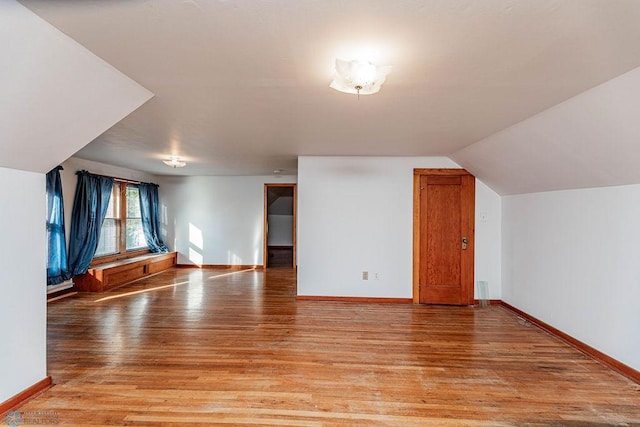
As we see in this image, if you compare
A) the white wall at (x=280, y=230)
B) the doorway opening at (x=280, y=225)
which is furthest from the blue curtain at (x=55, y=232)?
the white wall at (x=280, y=230)

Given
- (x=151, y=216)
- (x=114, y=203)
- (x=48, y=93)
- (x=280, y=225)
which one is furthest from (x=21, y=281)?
(x=280, y=225)

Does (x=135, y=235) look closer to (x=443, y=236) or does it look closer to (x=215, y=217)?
(x=215, y=217)

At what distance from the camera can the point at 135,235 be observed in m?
6.98

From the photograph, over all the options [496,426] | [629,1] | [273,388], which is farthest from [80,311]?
[629,1]

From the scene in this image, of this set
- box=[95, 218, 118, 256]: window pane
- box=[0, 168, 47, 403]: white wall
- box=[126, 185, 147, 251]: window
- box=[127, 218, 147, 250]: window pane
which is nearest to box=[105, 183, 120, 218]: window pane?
box=[95, 218, 118, 256]: window pane

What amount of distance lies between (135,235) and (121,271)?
1.33 metres

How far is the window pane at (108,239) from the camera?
5980 mm

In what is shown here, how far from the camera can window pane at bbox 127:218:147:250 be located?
6.79 m

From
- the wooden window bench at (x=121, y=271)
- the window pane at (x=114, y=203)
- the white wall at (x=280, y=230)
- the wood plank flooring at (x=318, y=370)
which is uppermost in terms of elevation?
the window pane at (x=114, y=203)

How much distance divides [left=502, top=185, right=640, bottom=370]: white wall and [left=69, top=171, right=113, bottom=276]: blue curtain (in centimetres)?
659

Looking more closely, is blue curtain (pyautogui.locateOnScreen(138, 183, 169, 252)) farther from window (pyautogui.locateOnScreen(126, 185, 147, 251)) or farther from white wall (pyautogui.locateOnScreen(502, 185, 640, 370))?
white wall (pyautogui.locateOnScreen(502, 185, 640, 370))

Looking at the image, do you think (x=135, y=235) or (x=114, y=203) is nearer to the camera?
(x=114, y=203)

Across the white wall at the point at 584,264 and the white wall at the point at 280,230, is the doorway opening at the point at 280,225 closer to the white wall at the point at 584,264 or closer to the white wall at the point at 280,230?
the white wall at the point at 280,230

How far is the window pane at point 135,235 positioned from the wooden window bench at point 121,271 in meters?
0.32
